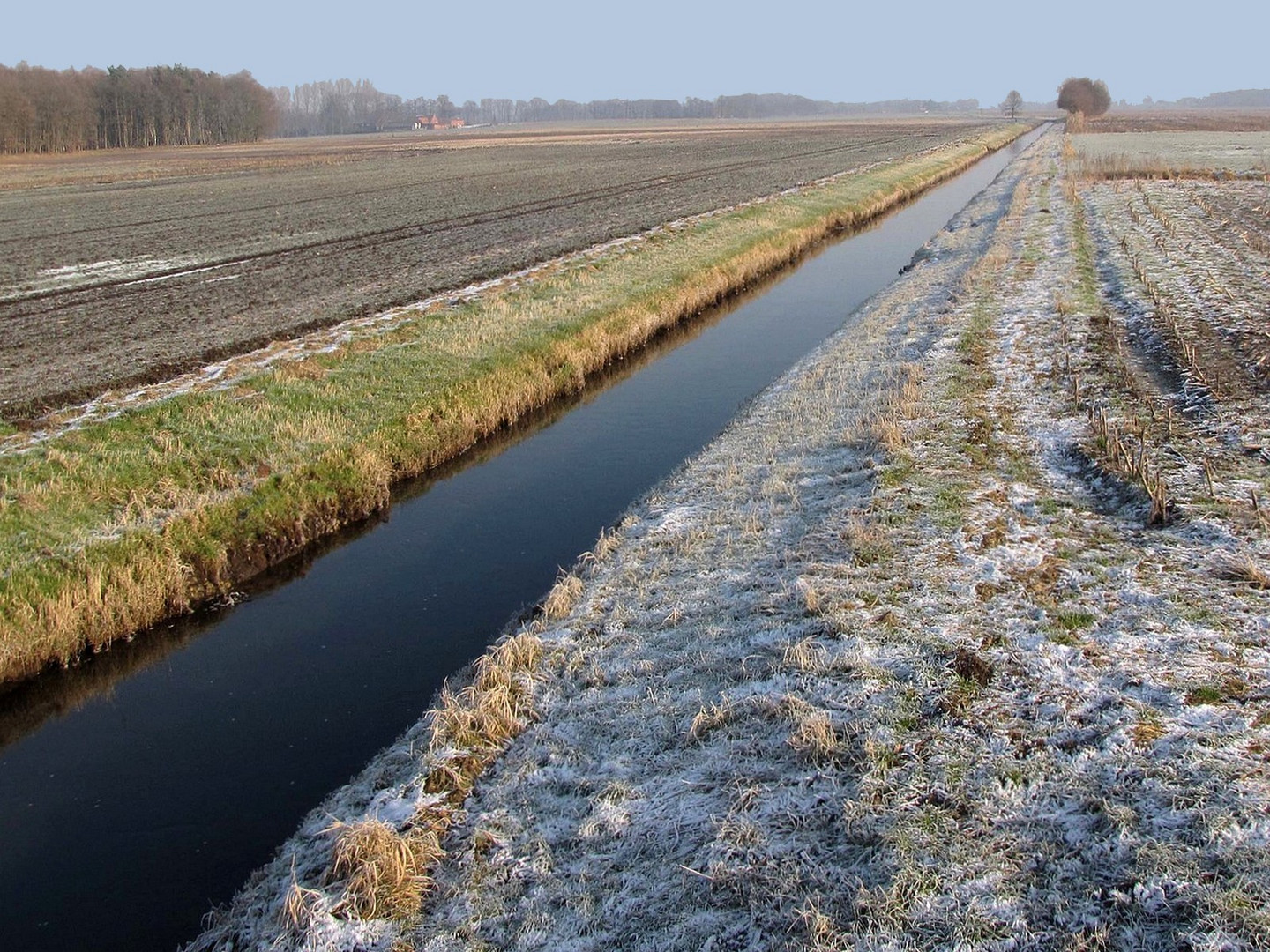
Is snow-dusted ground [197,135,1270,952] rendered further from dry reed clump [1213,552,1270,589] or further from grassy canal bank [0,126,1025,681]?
grassy canal bank [0,126,1025,681]

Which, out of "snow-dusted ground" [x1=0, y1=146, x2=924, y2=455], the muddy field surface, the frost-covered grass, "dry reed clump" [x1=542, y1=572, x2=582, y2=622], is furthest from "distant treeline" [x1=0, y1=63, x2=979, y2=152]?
"dry reed clump" [x1=542, y1=572, x2=582, y2=622]

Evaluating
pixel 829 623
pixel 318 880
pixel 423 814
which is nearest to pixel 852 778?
pixel 829 623

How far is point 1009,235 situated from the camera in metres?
31.9

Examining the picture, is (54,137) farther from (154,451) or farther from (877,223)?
(154,451)

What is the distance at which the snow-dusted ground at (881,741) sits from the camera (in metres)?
5.46

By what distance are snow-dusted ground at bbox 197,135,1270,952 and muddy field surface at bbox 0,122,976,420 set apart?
1194cm

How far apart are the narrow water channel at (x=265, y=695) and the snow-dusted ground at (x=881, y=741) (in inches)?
41.0

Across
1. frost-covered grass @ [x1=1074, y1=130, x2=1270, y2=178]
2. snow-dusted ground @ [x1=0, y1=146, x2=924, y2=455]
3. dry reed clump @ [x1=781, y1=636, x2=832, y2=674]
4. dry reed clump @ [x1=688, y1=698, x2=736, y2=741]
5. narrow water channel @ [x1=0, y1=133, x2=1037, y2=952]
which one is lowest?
narrow water channel @ [x1=0, y1=133, x2=1037, y2=952]

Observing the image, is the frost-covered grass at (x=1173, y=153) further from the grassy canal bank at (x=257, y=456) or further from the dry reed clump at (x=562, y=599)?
the dry reed clump at (x=562, y=599)

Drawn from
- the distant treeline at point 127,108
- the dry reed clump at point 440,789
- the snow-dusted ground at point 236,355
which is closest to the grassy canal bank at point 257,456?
the snow-dusted ground at point 236,355

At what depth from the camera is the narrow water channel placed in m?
7.22

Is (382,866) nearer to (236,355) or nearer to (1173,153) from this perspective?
(236,355)

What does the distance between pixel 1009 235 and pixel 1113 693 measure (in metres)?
28.2

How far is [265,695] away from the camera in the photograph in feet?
31.6
